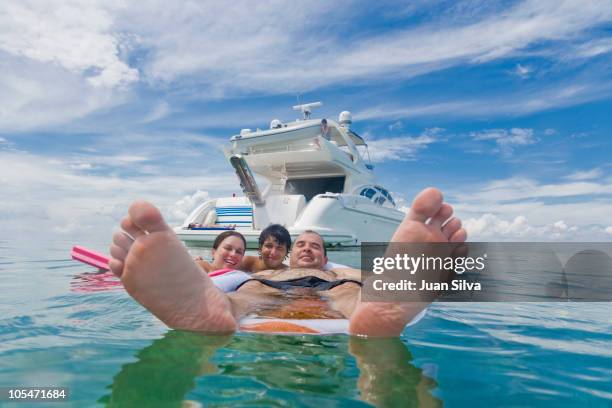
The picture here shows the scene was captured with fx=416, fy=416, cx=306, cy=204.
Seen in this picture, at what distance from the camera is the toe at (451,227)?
1.85 meters

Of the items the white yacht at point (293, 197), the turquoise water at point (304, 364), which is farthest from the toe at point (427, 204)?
the white yacht at point (293, 197)

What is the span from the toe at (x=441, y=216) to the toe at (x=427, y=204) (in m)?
→ 0.03

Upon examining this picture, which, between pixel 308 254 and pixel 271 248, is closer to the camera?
pixel 308 254

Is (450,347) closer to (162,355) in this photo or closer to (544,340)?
(544,340)

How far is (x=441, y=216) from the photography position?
1825 millimetres

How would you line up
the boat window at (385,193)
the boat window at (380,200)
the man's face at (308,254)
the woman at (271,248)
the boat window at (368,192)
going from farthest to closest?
the boat window at (385,193)
the boat window at (380,200)
the boat window at (368,192)
the woman at (271,248)
the man's face at (308,254)

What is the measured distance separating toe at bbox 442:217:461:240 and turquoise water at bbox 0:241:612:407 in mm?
572

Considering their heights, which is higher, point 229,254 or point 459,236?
point 459,236

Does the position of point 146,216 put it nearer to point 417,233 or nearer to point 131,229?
point 131,229

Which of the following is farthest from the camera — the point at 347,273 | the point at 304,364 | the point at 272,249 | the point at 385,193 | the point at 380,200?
the point at 385,193

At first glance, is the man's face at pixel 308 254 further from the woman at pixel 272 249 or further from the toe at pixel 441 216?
the toe at pixel 441 216

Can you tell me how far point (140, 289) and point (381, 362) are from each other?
1.09 metres

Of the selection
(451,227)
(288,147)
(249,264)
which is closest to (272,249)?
(249,264)

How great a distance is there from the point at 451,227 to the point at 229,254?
2382mm
